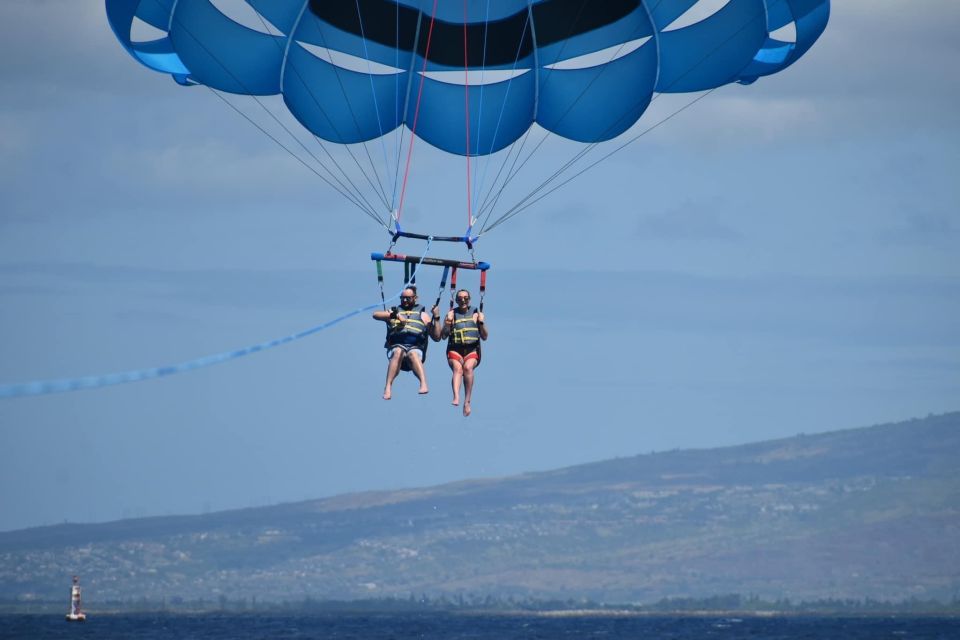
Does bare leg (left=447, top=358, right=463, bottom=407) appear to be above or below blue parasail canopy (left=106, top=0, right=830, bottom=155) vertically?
below

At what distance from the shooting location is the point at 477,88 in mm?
34219

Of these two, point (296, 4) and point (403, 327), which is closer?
point (403, 327)

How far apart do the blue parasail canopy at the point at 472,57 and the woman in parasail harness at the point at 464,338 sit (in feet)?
16.1

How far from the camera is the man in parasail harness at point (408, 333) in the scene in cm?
2922

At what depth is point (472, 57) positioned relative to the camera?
34.0 metres

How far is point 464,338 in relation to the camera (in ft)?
96.5

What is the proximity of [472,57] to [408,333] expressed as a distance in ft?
23.6

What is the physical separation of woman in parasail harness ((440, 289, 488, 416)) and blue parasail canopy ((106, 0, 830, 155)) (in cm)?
491

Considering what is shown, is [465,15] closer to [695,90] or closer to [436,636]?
[695,90]

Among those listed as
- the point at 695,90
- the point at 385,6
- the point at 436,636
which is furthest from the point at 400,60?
the point at 436,636

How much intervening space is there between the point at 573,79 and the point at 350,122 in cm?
435

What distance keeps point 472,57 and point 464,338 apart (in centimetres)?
704

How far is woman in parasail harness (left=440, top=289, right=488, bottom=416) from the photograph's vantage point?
29391 millimetres

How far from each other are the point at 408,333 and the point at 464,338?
3.12 ft
